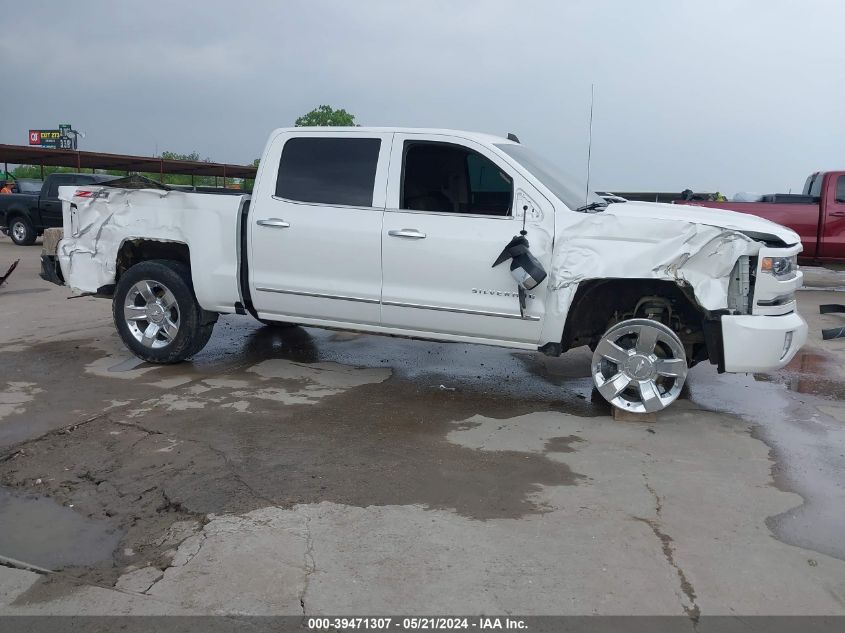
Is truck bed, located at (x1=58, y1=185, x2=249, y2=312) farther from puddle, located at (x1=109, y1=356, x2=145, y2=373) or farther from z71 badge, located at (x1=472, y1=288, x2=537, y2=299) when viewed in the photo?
z71 badge, located at (x1=472, y1=288, x2=537, y2=299)

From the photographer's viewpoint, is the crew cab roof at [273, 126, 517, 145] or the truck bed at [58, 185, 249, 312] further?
the truck bed at [58, 185, 249, 312]

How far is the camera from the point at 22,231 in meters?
18.4

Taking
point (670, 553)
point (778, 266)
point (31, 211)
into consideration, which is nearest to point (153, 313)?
point (670, 553)

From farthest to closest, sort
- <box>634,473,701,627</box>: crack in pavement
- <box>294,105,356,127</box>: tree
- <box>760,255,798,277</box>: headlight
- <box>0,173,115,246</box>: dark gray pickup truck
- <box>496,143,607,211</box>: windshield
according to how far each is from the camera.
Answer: <box>294,105,356,127</box>: tree < <box>0,173,115,246</box>: dark gray pickup truck < <box>496,143,607,211</box>: windshield < <box>760,255,798,277</box>: headlight < <box>634,473,701,627</box>: crack in pavement

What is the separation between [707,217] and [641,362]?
3.71ft

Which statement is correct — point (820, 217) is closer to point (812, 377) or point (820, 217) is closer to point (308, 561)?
point (812, 377)

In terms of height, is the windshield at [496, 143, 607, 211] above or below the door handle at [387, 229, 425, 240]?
above

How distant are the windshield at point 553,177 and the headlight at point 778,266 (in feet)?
4.24

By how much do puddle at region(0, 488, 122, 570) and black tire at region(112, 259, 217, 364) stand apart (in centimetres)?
259

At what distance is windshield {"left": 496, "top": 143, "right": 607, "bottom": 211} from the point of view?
218 inches

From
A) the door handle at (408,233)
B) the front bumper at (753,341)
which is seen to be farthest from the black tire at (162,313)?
the front bumper at (753,341)

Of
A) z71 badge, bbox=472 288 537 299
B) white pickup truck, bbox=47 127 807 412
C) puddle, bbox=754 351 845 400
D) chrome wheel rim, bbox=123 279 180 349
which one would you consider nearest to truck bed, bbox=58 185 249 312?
white pickup truck, bbox=47 127 807 412

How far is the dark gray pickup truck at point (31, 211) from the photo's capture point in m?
17.9

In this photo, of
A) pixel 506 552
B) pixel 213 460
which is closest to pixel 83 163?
pixel 213 460
